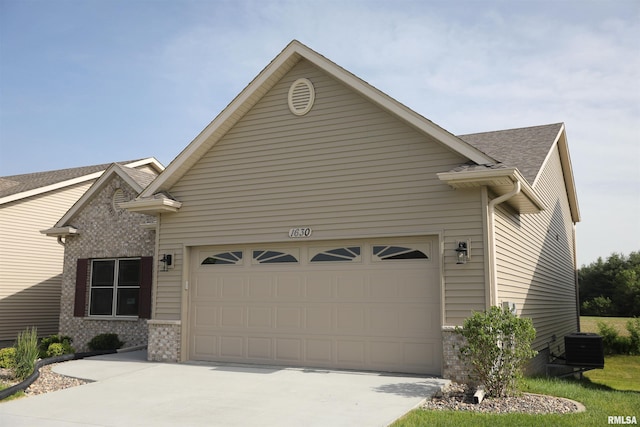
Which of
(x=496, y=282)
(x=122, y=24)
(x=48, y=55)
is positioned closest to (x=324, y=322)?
(x=496, y=282)

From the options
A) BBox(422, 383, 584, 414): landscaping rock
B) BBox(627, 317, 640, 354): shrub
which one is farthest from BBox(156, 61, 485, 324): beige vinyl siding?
BBox(627, 317, 640, 354): shrub

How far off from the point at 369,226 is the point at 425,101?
448 cm

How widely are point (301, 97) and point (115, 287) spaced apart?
26.6 ft

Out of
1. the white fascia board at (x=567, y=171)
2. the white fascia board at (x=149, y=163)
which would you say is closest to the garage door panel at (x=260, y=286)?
the white fascia board at (x=567, y=171)

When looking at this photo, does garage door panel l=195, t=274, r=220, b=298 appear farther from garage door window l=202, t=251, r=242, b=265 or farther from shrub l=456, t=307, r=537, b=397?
shrub l=456, t=307, r=537, b=397

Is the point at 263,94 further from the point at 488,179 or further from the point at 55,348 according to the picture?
the point at 55,348

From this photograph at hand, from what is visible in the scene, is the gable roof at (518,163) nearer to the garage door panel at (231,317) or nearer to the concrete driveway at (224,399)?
the concrete driveway at (224,399)

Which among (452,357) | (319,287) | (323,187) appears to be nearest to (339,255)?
(319,287)

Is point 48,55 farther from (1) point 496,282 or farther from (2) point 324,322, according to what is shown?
(1) point 496,282

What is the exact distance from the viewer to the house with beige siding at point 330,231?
32.4ft

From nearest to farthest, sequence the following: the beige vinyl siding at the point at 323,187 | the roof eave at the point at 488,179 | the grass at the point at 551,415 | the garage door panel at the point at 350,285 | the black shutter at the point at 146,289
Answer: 1. the grass at the point at 551,415
2. the roof eave at the point at 488,179
3. the beige vinyl siding at the point at 323,187
4. the garage door panel at the point at 350,285
5. the black shutter at the point at 146,289

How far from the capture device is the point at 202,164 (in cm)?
1238

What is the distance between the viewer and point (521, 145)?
48.3 ft

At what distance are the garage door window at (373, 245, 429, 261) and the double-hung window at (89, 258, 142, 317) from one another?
7518mm
